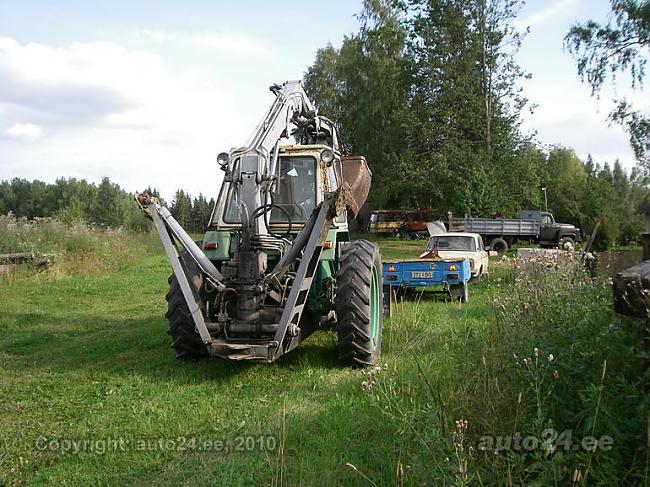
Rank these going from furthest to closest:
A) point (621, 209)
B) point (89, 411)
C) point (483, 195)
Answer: point (621, 209) → point (483, 195) → point (89, 411)

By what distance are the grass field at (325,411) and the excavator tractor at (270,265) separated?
42 cm

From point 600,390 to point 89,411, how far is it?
13.6 ft

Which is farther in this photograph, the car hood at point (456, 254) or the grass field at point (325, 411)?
the car hood at point (456, 254)

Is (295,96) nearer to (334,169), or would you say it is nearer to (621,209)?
(334,169)

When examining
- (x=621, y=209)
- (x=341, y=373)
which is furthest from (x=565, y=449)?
(x=621, y=209)

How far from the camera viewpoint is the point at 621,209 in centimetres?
5381

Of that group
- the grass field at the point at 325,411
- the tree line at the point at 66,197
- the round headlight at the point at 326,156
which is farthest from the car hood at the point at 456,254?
the tree line at the point at 66,197

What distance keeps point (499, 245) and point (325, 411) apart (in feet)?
79.2

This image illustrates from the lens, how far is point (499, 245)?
27.2m

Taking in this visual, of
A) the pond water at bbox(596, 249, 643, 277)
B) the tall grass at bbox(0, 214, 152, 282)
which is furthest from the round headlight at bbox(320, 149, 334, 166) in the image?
the tall grass at bbox(0, 214, 152, 282)

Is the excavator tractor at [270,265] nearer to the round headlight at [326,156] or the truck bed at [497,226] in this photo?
the round headlight at [326,156]

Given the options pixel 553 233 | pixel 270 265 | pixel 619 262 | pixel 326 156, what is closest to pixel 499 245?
pixel 553 233

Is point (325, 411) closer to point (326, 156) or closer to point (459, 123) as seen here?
point (326, 156)

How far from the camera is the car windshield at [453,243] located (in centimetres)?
1359
